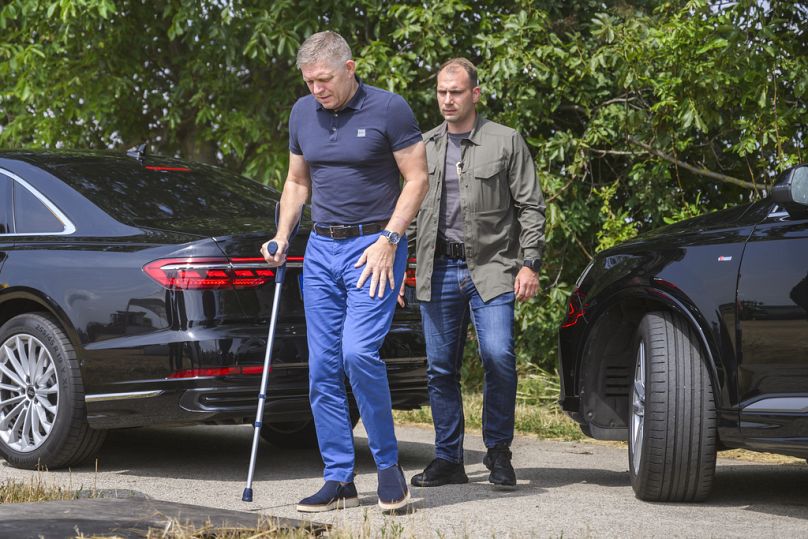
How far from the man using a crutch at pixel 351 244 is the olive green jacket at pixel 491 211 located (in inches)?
23.9

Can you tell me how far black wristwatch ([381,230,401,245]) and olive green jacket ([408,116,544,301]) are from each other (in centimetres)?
79

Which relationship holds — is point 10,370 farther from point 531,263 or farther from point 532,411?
point 532,411

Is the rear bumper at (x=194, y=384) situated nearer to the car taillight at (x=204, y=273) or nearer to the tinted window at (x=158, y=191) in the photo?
the car taillight at (x=204, y=273)

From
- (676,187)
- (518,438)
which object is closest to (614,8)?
(676,187)

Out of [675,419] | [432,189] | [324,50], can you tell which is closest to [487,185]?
[432,189]

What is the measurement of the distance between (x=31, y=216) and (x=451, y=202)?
7.47ft

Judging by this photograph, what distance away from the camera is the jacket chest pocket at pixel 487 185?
6008 mm

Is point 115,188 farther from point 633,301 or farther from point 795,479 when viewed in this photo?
point 795,479

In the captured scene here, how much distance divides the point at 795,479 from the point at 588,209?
350cm

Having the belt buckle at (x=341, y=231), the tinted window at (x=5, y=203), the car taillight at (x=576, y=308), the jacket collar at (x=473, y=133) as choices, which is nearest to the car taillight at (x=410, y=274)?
the jacket collar at (x=473, y=133)

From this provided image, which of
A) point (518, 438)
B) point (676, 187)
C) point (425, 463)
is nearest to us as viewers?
point (425, 463)

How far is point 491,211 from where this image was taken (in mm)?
6008

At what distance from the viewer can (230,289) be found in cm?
602

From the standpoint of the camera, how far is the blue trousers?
5.25 meters
